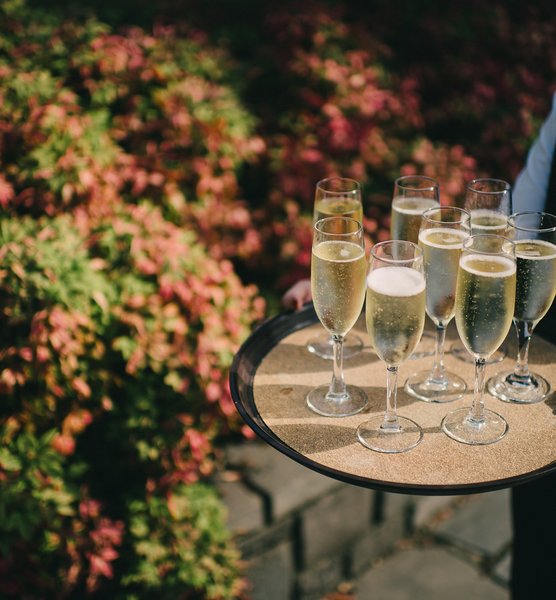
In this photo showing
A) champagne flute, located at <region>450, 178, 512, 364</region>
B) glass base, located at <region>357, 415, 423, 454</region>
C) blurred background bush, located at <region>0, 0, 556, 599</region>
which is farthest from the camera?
blurred background bush, located at <region>0, 0, 556, 599</region>

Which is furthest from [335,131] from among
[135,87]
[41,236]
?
[41,236]

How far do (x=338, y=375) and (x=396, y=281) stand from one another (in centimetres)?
41

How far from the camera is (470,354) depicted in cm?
229

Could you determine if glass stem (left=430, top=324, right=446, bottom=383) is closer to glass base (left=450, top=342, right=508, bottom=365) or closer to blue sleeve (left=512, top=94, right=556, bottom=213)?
glass base (left=450, top=342, right=508, bottom=365)

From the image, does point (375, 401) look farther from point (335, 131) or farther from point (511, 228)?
point (335, 131)

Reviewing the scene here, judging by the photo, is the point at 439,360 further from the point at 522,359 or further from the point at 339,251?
the point at 339,251

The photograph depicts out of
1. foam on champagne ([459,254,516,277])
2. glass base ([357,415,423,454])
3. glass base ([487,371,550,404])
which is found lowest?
glass base ([357,415,423,454])

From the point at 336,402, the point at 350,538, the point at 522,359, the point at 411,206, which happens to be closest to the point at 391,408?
the point at 336,402

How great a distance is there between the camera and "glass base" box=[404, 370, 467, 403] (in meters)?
2.05

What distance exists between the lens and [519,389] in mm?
2061

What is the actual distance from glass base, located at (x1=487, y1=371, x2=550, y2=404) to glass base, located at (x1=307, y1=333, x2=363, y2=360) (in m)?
0.43

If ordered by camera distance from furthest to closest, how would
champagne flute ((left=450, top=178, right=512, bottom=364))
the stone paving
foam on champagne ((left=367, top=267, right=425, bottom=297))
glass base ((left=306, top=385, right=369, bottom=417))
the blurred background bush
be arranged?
the stone paving, the blurred background bush, champagne flute ((left=450, top=178, right=512, bottom=364)), glass base ((left=306, top=385, right=369, bottom=417)), foam on champagne ((left=367, top=267, right=425, bottom=297))

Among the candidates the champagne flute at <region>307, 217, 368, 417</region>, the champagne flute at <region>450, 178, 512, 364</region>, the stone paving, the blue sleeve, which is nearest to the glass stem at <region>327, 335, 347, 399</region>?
the champagne flute at <region>307, 217, 368, 417</region>

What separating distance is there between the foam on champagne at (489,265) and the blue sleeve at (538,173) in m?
1.03
